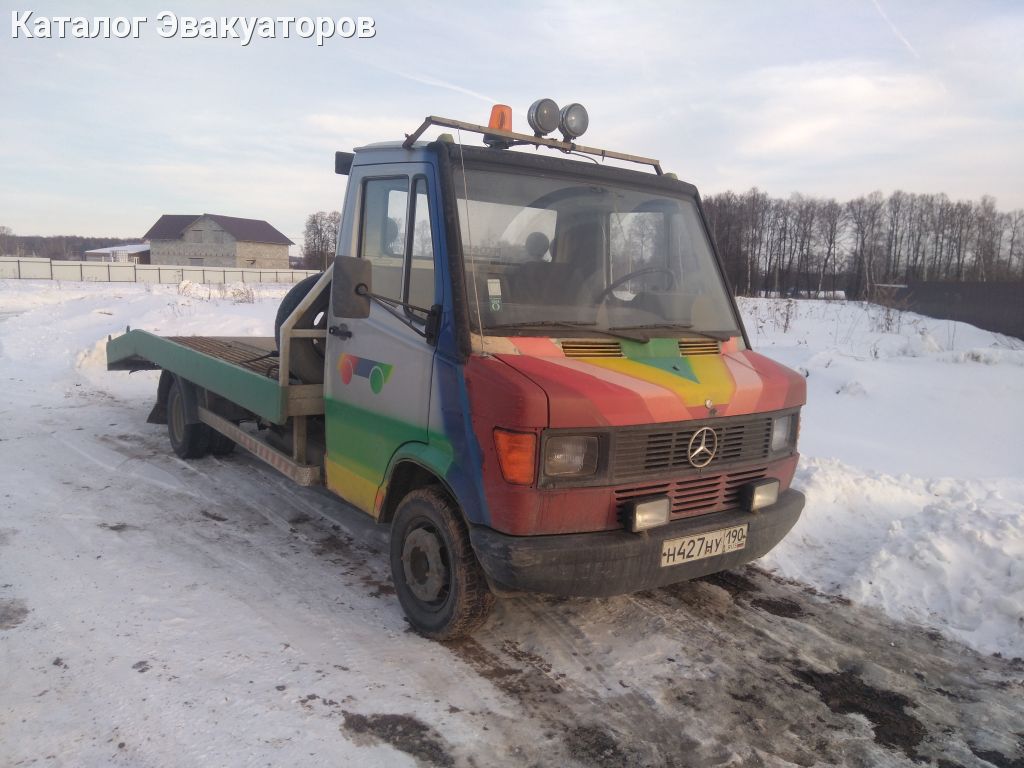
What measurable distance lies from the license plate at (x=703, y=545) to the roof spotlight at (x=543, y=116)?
2519mm

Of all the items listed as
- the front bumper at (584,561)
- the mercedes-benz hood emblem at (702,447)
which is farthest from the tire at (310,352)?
the mercedes-benz hood emblem at (702,447)

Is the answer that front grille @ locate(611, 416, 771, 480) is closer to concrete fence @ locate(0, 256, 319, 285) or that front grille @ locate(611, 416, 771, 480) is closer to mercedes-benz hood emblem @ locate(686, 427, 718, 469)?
mercedes-benz hood emblem @ locate(686, 427, 718, 469)

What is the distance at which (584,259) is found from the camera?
4.11 metres

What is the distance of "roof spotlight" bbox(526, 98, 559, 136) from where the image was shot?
4.43 metres

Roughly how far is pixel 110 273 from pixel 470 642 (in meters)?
56.2

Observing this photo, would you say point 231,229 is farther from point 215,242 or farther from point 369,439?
point 369,439

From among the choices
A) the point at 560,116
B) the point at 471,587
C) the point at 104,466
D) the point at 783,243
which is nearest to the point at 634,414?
the point at 471,587

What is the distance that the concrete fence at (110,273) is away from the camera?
4850cm

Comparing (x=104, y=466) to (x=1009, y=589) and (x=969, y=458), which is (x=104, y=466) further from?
→ (x=969, y=458)

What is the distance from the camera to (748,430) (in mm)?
3879

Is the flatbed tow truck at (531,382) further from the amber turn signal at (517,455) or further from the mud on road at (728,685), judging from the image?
the mud on road at (728,685)

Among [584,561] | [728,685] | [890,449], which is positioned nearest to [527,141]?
Result: [584,561]

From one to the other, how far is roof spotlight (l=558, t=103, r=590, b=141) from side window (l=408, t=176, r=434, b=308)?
3.67ft

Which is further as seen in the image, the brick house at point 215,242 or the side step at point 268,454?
the brick house at point 215,242
